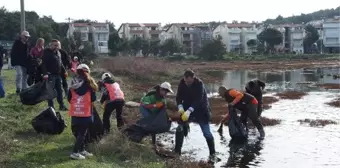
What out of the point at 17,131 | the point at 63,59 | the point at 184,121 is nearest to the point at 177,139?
the point at 184,121

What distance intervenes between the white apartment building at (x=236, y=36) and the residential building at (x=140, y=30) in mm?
18208

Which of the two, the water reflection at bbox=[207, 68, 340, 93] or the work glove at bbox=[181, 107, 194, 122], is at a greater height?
the work glove at bbox=[181, 107, 194, 122]

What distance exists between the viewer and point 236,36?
127m

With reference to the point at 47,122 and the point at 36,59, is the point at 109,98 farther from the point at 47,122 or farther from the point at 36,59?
the point at 36,59

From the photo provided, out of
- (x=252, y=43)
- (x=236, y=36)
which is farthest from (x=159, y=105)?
(x=236, y=36)

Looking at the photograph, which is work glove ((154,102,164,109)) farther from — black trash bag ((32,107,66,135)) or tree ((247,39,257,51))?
tree ((247,39,257,51))

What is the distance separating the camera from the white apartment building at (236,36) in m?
126

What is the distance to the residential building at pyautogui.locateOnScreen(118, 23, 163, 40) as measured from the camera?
12488 centimetres

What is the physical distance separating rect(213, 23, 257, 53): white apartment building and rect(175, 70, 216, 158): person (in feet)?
381

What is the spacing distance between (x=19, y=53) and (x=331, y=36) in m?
124

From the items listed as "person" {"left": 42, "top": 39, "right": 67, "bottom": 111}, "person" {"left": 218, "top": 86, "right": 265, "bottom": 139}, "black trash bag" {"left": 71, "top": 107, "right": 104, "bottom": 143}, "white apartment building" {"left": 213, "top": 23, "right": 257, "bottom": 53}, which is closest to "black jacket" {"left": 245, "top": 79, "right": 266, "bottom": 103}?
"person" {"left": 218, "top": 86, "right": 265, "bottom": 139}

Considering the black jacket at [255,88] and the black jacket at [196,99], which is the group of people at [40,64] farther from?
the black jacket at [255,88]

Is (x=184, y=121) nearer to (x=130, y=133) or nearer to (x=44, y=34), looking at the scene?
(x=130, y=133)

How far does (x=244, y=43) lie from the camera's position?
422ft
